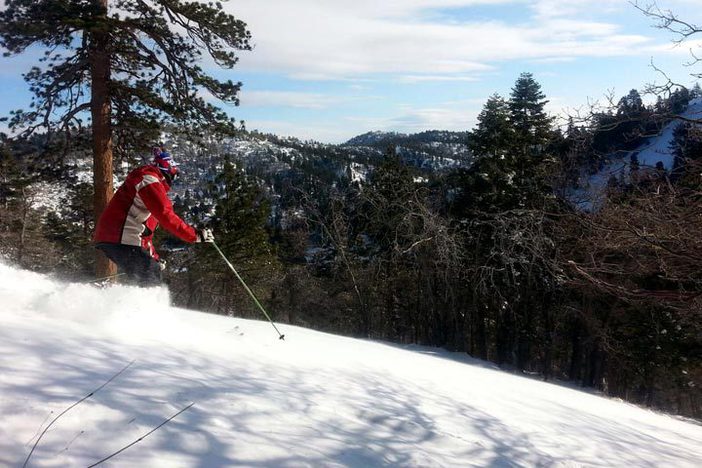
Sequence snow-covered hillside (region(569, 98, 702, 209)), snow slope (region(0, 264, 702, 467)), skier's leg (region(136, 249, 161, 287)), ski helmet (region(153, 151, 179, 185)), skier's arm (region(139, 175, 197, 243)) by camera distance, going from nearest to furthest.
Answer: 1. snow slope (region(0, 264, 702, 467))
2. skier's arm (region(139, 175, 197, 243))
3. ski helmet (region(153, 151, 179, 185))
4. skier's leg (region(136, 249, 161, 287))
5. snow-covered hillside (region(569, 98, 702, 209))

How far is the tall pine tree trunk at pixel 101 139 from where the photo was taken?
10375 mm

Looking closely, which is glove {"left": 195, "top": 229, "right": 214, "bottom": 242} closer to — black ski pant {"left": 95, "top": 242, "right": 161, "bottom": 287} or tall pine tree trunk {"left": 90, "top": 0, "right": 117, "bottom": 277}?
black ski pant {"left": 95, "top": 242, "right": 161, "bottom": 287}

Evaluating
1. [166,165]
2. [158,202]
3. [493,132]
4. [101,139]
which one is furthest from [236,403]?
[493,132]

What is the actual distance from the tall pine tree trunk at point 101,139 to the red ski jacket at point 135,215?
18.4 ft

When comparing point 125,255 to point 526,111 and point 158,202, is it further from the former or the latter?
point 526,111

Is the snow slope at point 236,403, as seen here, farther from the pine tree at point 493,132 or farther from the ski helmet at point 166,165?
the pine tree at point 493,132

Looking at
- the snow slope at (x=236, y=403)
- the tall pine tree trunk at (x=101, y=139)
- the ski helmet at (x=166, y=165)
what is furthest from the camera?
the tall pine tree trunk at (x=101, y=139)

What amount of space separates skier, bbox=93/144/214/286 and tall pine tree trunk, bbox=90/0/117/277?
5520 millimetres

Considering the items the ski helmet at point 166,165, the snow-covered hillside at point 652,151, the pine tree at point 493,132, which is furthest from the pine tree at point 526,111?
the ski helmet at point 166,165

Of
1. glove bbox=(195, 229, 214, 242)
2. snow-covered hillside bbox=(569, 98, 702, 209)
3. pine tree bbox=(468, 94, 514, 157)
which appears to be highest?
pine tree bbox=(468, 94, 514, 157)

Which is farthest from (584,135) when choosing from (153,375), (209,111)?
(209,111)

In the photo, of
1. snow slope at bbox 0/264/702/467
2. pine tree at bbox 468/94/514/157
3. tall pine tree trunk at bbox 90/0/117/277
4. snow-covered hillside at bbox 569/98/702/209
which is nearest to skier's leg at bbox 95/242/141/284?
snow slope at bbox 0/264/702/467

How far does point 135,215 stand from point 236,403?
2910 mm

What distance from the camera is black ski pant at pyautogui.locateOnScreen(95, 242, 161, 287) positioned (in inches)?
220
